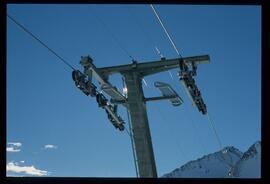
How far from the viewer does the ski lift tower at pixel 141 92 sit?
26.2ft

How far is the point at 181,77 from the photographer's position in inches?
289

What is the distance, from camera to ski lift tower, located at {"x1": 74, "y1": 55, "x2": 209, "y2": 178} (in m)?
7.97

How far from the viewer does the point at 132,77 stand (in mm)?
8961

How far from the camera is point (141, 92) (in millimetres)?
8992

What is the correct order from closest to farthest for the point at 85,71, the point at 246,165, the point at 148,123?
the point at 85,71 → the point at 148,123 → the point at 246,165
